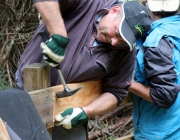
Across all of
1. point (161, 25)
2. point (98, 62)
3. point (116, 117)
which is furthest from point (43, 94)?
point (116, 117)

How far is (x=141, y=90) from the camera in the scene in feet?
9.59

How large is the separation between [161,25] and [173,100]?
725 millimetres

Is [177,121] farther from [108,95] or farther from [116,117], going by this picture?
[116,117]

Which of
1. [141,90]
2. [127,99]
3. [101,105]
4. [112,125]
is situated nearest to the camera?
[101,105]

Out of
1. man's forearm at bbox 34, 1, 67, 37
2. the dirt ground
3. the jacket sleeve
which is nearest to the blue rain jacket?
the jacket sleeve

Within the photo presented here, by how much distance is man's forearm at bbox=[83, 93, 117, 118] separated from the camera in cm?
236

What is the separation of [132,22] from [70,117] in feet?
2.65

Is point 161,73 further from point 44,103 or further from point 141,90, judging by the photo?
point 44,103

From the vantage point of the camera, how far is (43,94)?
1.91m

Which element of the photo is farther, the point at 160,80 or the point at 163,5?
the point at 163,5

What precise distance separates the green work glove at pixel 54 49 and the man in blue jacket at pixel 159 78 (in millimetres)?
1154

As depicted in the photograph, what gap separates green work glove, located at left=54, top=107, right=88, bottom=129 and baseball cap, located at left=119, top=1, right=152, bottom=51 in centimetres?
60

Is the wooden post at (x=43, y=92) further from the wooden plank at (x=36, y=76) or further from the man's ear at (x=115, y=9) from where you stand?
the man's ear at (x=115, y=9)

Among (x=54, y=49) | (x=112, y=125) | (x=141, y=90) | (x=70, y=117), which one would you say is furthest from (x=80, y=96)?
(x=112, y=125)
